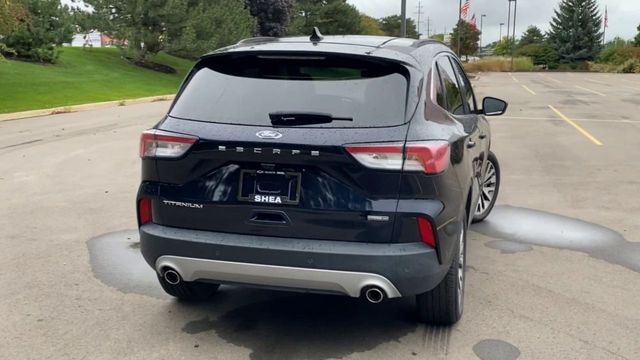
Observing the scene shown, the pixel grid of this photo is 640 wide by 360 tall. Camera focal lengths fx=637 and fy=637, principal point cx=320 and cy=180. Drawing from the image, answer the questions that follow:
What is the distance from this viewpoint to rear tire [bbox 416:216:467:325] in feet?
12.0

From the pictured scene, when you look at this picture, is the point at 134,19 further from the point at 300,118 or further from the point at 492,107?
the point at 300,118

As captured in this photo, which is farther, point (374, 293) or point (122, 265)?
point (122, 265)

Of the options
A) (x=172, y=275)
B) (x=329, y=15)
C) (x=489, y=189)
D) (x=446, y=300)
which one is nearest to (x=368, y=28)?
(x=329, y=15)

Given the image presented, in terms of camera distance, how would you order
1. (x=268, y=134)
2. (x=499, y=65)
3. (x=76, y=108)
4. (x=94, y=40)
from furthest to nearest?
(x=499, y=65)
(x=94, y=40)
(x=76, y=108)
(x=268, y=134)

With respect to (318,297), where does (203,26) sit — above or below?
above

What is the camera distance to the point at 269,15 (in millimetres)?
43625

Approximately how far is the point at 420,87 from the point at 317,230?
3.19ft

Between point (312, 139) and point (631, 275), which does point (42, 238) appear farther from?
point (631, 275)

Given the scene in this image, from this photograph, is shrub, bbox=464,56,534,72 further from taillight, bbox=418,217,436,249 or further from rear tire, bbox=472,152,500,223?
taillight, bbox=418,217,436,249

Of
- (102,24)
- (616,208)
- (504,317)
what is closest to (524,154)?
(616,208)

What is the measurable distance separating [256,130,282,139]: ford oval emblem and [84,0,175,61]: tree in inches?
1199

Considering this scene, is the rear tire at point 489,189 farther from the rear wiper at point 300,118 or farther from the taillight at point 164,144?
the taillight at point 164,144

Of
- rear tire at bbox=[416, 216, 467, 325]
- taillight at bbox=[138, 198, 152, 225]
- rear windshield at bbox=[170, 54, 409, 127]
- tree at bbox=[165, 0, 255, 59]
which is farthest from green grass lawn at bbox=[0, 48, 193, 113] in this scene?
rear tire at bbox=[416, 216, 467, 325]

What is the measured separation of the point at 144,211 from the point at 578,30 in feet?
271
